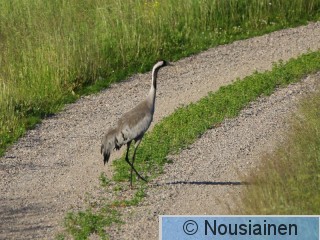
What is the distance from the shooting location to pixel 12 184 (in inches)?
599

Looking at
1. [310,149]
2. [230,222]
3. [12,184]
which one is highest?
[230,222]

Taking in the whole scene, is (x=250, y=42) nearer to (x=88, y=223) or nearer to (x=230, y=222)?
(x=88, y=223)

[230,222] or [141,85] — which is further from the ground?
[230,222]

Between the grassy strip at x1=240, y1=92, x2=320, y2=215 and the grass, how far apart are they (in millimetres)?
5527

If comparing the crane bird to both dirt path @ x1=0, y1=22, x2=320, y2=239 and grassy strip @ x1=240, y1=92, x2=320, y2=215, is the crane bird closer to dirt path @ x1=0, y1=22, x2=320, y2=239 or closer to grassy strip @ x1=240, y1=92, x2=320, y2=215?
dirt path @ x1=0, y1=22, x2=320, y2=239

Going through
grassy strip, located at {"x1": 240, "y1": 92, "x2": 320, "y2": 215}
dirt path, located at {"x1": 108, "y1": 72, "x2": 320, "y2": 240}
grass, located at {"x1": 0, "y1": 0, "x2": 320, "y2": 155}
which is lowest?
grass, located at {"x1": 0, "y1": 0, "x2": 320, "y2": 155}

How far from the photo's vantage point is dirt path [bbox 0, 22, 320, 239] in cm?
1409

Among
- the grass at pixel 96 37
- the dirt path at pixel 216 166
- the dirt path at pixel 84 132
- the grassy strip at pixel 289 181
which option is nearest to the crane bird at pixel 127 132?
the dirt path at pixel 84 132

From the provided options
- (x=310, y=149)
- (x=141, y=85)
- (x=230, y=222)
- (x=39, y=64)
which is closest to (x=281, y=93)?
(x=141, y=85)

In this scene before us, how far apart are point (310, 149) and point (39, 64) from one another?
8107 mm

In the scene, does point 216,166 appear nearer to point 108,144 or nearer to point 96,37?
point 108,144

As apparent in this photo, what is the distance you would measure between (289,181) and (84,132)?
6473mm

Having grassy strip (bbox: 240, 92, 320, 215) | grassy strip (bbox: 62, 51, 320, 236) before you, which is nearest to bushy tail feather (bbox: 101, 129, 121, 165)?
grassy strip (bbox: 62, 51, 320, 236)

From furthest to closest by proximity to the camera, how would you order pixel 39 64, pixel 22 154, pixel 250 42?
pixel 250 42 < pixel 39 64 < pixel 22 154
